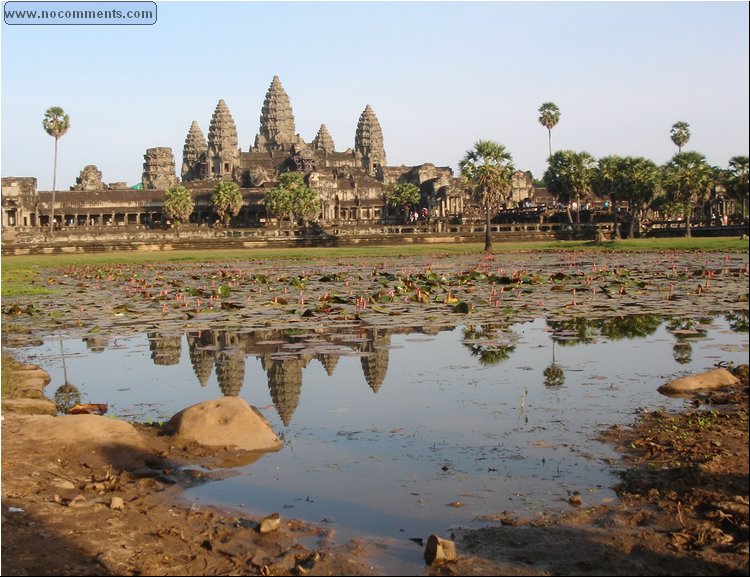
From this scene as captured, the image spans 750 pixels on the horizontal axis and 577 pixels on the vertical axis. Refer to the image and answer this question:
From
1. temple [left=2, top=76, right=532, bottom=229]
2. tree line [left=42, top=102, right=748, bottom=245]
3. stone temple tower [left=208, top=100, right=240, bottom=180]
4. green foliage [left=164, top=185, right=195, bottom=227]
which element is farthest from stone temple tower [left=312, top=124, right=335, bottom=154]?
green foliage [left=164, top=185, right=195, bottom=227]

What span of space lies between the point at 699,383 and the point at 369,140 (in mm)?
112633

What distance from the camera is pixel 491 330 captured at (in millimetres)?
14680

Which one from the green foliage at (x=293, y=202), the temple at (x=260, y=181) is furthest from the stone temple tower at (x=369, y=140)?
the green foliage at (x=293, y=202)

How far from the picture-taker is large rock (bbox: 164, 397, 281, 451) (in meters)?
8.06

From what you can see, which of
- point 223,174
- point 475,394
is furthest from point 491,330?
point 223,174

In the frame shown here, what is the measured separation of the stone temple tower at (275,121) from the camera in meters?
116

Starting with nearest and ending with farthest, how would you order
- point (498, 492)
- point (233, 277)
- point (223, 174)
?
point (498, 492)
point (233, 277)
point (223, 174)

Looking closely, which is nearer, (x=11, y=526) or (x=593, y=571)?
(x=593, y=571)

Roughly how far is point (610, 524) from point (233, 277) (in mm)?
23582

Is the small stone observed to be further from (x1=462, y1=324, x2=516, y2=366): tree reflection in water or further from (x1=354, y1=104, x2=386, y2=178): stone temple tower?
(x1=354, y1=104, x2=386, y2=178): stone temple tower

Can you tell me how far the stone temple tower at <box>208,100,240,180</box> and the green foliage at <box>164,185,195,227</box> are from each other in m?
21.1

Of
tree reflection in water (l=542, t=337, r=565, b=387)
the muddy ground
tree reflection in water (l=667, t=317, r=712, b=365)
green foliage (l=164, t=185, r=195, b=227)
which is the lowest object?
the muddy ground

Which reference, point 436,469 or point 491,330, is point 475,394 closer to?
Result: point 436,469

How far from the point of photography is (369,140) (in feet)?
395
